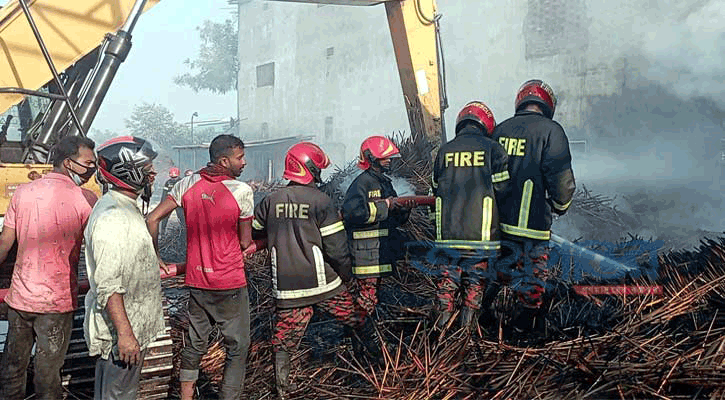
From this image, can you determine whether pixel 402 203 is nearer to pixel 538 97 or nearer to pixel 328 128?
pixel 538 97

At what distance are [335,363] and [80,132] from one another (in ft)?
11.2

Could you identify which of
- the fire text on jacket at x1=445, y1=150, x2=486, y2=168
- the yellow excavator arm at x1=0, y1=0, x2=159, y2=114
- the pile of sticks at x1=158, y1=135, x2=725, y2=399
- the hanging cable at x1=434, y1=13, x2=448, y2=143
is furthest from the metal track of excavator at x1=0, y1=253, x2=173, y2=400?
the hanging cable at x1=434, y1=13, x2=448, y2=143

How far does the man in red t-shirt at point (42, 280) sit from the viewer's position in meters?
3.28

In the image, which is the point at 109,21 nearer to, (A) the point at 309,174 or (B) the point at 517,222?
(A) the point at 309,174

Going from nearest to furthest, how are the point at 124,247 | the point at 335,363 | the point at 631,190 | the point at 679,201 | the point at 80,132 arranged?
the point at 124,247 → the point at 335,363 → the point at 80,132 → the point at 679,201 → the point at 631,190

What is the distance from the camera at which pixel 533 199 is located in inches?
159

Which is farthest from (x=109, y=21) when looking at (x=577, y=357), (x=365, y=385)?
(x=577, y=357)

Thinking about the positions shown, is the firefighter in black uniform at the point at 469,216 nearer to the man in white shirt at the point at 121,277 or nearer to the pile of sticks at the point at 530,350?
the pile of sticks at the point at 530,350

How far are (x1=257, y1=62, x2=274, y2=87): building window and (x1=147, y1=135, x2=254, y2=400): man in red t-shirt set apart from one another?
29280 millimetres

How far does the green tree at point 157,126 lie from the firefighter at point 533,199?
144 ft

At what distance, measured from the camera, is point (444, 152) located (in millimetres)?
4254

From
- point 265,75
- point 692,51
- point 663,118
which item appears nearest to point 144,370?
point 663,118

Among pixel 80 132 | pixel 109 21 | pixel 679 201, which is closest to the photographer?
pixel 80 132

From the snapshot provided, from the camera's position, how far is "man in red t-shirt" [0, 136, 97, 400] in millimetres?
3279
